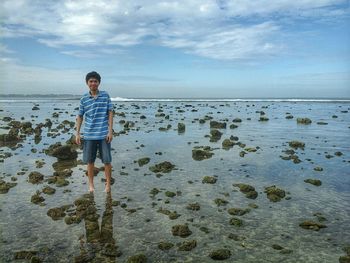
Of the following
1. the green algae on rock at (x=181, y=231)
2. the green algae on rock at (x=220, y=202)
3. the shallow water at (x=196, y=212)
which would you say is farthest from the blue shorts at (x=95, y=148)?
the green algae on rock at (x=181, y=231)

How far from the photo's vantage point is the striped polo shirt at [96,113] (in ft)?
34.0

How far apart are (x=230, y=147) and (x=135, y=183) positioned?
8.35m

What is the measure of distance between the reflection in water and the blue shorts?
1455mm

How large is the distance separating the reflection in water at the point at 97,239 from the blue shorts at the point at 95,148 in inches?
57.3

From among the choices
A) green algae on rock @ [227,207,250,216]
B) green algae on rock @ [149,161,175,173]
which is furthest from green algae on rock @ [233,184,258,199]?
green algae on rock @ [149,161,175,173]

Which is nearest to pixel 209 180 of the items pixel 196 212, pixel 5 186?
pixel 196 212

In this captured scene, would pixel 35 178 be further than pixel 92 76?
Yes

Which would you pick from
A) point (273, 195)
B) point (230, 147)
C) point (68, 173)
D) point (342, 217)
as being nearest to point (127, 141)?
point (230, 147)

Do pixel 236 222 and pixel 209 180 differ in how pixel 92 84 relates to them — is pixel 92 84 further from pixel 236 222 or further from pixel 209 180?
pixel 236 222

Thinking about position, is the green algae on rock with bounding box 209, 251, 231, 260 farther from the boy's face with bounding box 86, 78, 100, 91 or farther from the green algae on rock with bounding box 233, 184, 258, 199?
the boy's face with bounding box 86, 78, 100, 91

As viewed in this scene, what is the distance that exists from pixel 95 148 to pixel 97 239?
3.69 meters

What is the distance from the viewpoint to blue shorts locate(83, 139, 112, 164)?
10570mm

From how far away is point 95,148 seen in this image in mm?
10805

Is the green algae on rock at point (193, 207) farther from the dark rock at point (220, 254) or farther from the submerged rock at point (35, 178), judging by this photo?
the submerged rock at point (35, 178)
